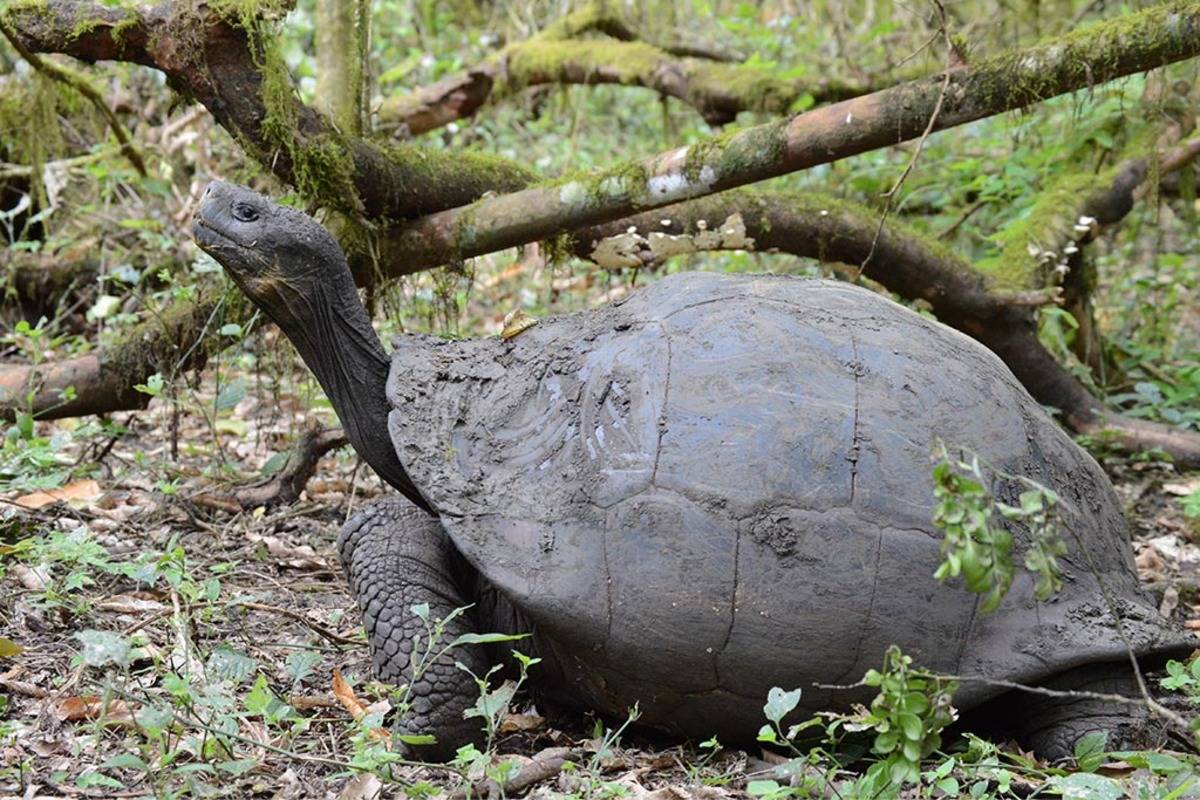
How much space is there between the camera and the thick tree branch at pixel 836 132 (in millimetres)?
5344

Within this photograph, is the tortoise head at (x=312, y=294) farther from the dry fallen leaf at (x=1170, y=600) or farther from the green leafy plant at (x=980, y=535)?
the dry fallen leaf at (x=1170, y=600)

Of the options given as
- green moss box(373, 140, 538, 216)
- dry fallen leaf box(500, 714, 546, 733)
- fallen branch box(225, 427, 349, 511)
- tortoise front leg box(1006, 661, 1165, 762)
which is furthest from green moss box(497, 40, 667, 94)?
tortoise front leg box(1006, 661, 1165, 762)

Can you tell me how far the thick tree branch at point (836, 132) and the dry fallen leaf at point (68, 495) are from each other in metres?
2.01

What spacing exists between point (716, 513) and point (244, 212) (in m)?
2.01

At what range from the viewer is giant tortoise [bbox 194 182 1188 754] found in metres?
3.77

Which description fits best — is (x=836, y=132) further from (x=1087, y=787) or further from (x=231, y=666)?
(x=231, y=666)

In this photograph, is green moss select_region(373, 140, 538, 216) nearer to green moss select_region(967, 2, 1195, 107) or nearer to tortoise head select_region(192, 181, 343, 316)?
tortoise head select_region(192, 181, 343, 316)

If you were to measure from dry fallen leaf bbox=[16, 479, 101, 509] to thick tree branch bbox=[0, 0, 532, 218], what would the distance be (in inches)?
67.9

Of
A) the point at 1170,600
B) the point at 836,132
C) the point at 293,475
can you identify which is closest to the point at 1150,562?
the point at 1170,600

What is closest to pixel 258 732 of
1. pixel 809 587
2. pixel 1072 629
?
pixel 809 587

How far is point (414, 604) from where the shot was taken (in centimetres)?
416

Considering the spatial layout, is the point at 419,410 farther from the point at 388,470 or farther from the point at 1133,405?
the point at 1133,405

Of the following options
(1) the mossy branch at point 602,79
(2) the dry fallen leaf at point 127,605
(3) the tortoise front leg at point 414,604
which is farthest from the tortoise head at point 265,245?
(1) the mossy branch at point 602,79

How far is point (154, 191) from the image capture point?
27.1ft
